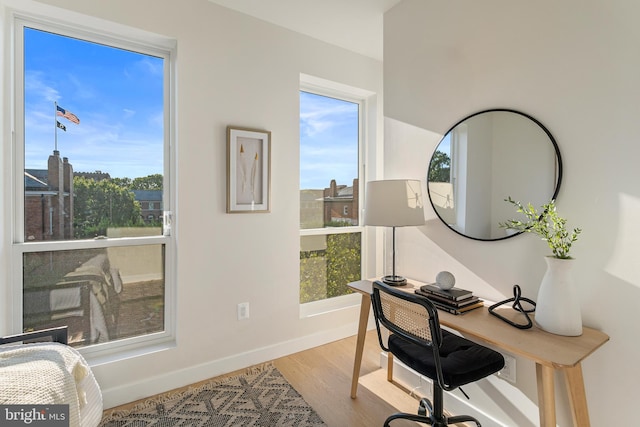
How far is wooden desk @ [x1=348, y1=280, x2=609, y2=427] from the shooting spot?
1110 millimetres

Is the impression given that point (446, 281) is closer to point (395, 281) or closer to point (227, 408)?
point (395, 281)

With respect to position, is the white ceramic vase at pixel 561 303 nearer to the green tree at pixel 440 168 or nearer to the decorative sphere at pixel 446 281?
the decorative sphere at pixel 446 281

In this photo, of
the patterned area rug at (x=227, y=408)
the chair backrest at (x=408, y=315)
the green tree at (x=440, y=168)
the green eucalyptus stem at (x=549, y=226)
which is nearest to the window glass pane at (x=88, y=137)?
the patterned area rug at (x=227, y=408)

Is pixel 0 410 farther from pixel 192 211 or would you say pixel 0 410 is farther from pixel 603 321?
pixel 603 321

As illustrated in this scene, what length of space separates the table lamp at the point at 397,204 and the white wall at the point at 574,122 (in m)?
0.23

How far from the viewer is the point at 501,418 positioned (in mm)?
1663

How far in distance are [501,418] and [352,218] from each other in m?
1.92

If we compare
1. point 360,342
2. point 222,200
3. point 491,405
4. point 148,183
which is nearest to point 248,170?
point 222,200

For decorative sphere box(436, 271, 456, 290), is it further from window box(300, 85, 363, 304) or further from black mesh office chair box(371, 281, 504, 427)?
window box(300, 85, 363, 304)

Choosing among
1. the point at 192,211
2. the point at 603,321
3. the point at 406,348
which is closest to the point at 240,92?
the point at 192,211

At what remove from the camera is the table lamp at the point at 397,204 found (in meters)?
1.91

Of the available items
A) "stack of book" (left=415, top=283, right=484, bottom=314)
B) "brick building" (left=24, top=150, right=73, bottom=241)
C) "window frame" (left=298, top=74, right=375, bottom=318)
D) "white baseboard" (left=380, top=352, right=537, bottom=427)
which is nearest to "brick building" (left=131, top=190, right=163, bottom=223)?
"brick building" (left=24, top=150, right=73, bottom=241)

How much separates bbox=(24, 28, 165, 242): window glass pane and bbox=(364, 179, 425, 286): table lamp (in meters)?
1.48

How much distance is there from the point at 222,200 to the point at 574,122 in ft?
6.77
